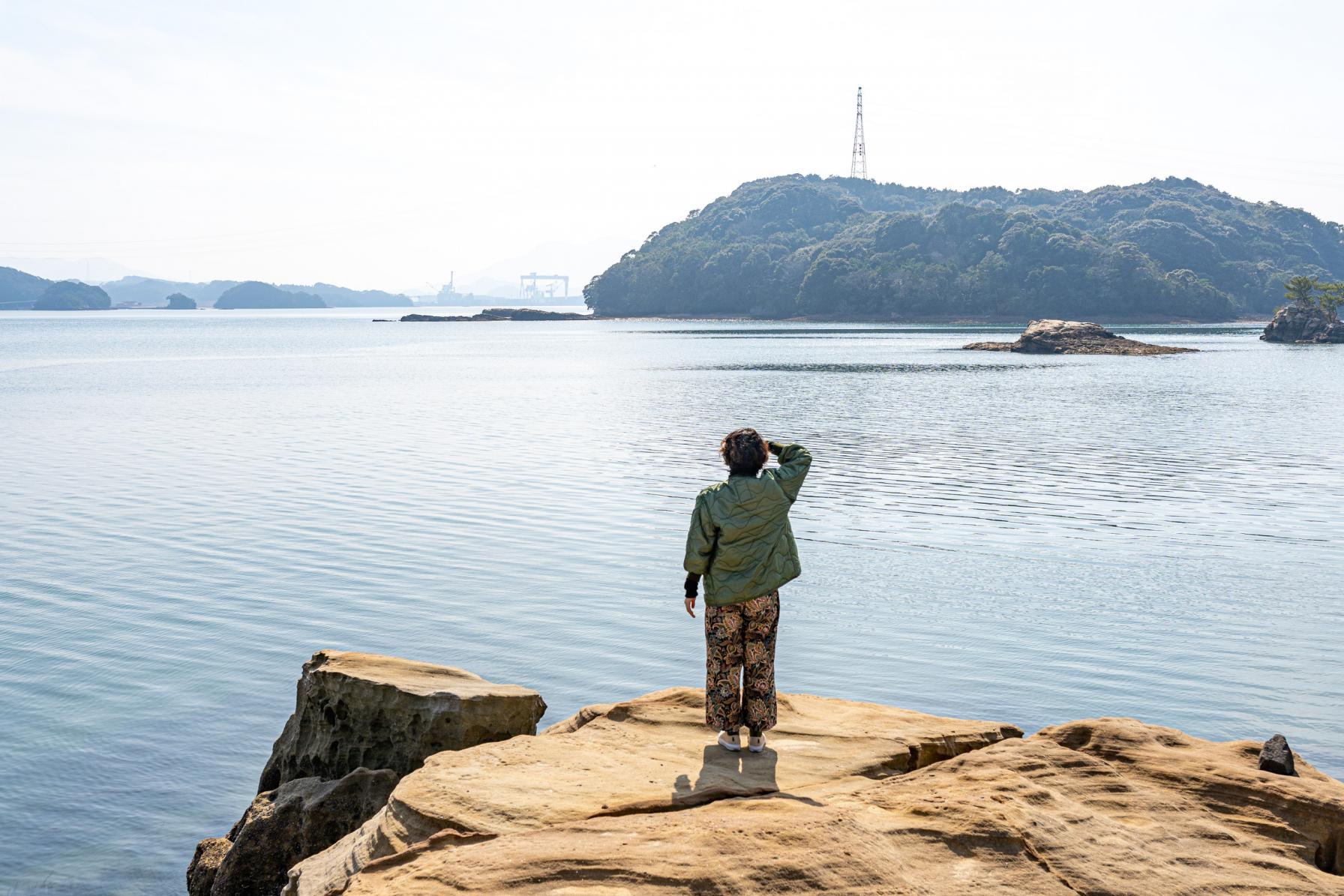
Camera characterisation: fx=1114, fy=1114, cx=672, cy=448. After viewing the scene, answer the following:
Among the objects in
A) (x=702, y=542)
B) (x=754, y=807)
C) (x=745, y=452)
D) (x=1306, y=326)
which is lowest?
(x=754, y=807)

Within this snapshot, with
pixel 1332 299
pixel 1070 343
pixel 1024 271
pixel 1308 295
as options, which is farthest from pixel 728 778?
pixel 1024 271

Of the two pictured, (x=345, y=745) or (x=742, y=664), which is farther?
(x=345, y=745)

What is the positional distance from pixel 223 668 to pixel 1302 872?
436 inches

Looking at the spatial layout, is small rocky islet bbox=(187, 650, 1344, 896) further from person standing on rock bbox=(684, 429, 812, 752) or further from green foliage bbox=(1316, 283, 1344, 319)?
green foliage bbox=(1316, 283, 1344, 319)

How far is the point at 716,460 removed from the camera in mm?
30094

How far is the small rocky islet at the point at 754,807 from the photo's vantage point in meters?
5.38

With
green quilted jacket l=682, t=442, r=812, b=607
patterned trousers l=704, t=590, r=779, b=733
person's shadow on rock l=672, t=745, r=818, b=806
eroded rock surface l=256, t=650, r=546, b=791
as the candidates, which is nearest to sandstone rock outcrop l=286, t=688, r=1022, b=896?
person's shadow on rock l=672, t=745, r=818, b=806

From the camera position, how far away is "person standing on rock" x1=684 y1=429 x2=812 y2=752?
24.4ft

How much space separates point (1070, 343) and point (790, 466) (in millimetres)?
94941

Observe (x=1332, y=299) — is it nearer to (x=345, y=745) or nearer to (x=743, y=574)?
(x=743, y=574)

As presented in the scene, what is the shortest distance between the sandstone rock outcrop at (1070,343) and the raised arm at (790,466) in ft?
300

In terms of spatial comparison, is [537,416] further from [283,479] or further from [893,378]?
[893,378]

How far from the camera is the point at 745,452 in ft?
24.5

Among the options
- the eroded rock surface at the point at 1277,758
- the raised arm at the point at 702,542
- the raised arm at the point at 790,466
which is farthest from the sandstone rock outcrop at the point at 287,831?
the eroded rock surface at the point at 1277,758
